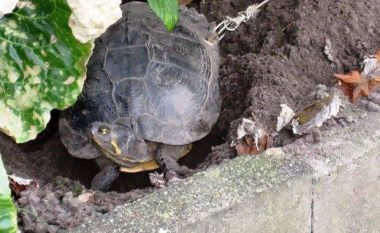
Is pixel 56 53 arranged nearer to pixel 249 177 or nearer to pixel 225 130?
pixel 249 177

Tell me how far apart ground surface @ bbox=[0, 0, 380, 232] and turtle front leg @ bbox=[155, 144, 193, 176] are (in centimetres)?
7

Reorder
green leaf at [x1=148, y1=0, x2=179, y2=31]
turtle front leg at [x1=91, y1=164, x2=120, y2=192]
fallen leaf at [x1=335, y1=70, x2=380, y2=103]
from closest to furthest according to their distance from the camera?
green leaf at [x1=148, y1=0, x2=179, y2=31] < fallen leaf at [x1=335, y1=70, x2=380, y2=103] < turtle front leg at [x1=91, y1=164, x2=120, y2=192]

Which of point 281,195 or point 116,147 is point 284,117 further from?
point 116,147

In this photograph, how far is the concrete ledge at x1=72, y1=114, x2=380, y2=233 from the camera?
1.73 metres

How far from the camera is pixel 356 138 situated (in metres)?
2.01

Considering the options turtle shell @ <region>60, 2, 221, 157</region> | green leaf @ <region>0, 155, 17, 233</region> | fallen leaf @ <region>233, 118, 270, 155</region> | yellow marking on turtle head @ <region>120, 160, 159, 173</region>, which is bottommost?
yellow marking on turtle head @ <region>120, 160, 159, 173</region>

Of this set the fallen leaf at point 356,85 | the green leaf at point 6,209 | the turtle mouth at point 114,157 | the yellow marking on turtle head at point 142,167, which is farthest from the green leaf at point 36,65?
the fallen leaf at point 356,85

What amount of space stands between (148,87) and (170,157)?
27 centimetres

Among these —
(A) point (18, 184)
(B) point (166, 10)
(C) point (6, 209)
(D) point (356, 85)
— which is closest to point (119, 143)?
(A) point (18, 184)

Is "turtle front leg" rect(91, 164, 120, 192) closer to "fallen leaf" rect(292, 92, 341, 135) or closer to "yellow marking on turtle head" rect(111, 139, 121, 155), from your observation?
"yellow marking on turtle head" rect(111, 139, 121, 155)

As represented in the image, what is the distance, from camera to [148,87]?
228cm

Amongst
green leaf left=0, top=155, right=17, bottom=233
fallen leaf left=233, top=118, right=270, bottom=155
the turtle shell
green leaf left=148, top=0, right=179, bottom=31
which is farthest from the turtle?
green leaf left=0, top=155, right=17, bottom=233

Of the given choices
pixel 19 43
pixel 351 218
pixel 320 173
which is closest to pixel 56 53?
pixel 19 43

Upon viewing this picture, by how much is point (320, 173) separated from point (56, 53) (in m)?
0.80
